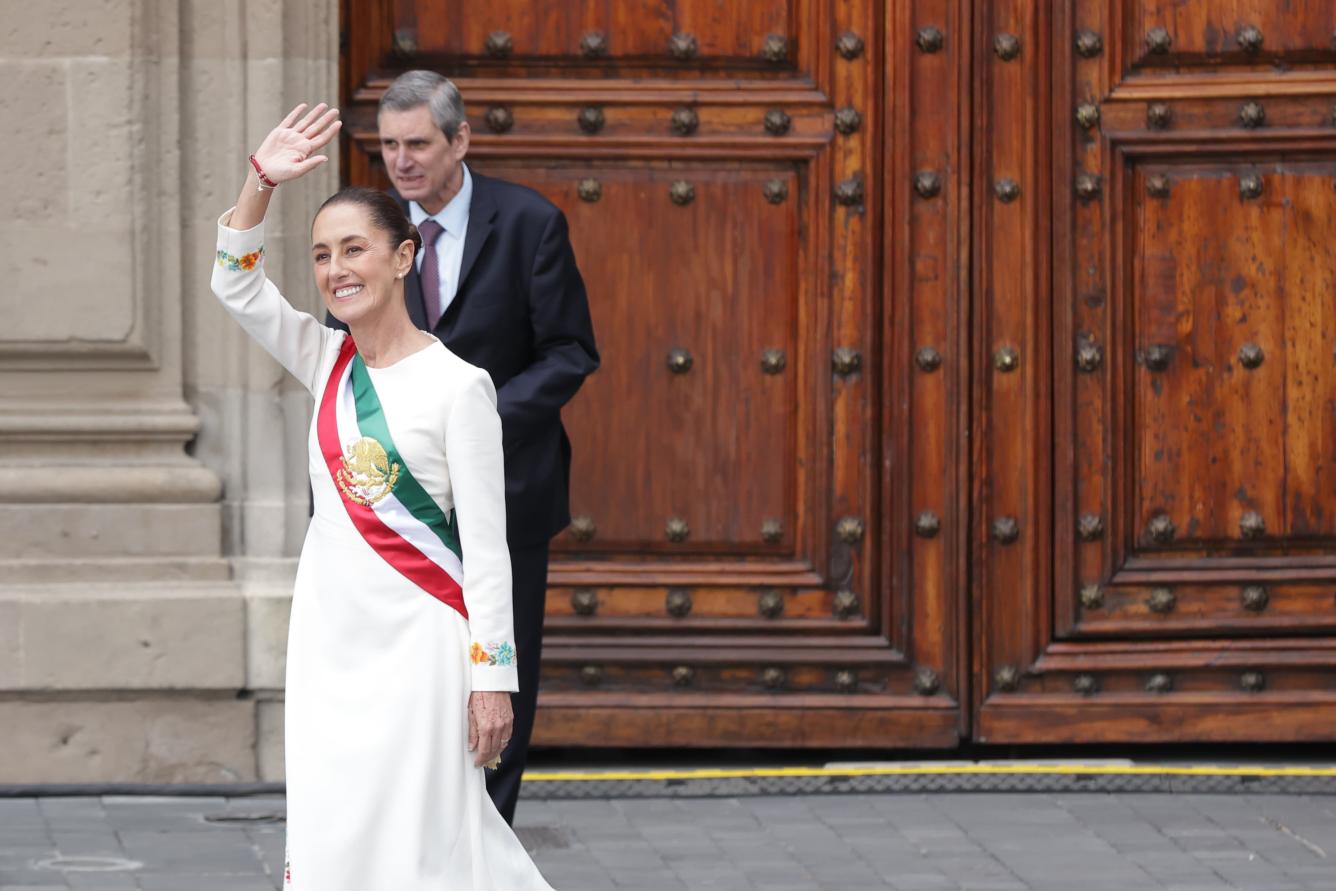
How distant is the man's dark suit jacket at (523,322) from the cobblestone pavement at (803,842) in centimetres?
93

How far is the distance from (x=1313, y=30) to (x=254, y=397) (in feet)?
9.96

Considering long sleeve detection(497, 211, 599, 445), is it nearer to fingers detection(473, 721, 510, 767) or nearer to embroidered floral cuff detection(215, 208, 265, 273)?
embroidered floral cuff detection(215, 208, 265, 273)

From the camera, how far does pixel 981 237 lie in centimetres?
719

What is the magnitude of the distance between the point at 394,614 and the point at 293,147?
861 millimetres

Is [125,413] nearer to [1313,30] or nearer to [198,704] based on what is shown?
[198,704]

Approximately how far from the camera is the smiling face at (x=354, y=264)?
445 cm

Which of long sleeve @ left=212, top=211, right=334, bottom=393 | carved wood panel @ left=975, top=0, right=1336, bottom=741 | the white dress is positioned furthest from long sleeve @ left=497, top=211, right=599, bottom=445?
carved wood panel @ left=975, top=0, right=1336, bottom=741

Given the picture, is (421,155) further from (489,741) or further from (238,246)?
(489,741)

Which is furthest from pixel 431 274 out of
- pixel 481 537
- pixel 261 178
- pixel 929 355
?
pixel 929 355

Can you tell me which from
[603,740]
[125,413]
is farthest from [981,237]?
[125,413]

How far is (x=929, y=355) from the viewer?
7199 mm

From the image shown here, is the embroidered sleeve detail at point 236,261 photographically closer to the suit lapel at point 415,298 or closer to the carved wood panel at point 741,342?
the suit lapel at point 415,298

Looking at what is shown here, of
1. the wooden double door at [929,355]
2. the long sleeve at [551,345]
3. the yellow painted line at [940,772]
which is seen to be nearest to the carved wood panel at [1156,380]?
the wooden double door at [929,355]

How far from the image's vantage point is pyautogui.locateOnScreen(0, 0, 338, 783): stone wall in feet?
22.2
